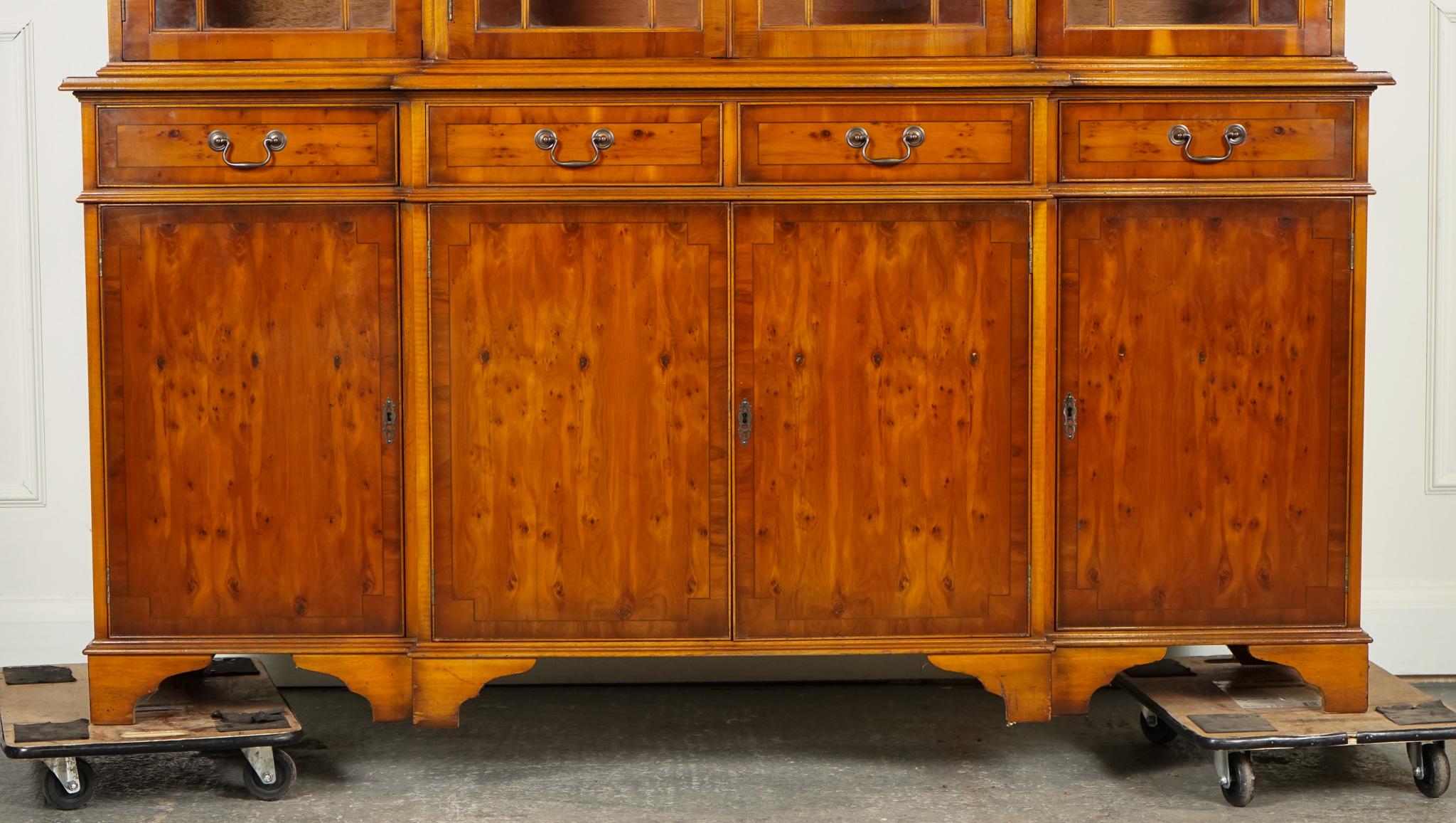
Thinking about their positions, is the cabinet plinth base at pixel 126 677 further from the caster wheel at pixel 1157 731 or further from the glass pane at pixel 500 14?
the caster wheel at pixel 1157 731

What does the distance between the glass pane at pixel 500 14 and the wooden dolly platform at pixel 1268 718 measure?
1.95 m

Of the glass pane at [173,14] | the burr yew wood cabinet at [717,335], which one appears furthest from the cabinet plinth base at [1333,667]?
the glass pane at [173,14]

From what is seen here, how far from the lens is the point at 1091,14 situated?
290 centimetres

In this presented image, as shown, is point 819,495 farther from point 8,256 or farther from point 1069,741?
point 8,256

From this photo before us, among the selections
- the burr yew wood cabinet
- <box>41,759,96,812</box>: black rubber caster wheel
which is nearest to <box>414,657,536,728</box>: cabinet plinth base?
the burr yew wood cabinet

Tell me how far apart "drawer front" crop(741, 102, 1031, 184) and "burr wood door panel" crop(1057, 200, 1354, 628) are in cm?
21

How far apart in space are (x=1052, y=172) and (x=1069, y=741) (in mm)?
1343

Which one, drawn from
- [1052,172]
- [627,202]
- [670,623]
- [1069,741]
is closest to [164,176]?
[627,202]

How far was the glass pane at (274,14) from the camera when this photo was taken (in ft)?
9.43

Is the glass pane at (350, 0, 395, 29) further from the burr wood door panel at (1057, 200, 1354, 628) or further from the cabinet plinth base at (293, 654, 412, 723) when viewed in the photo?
the burr wood door panel at (1057, 200, 1354, 628)

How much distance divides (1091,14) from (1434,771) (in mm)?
1728

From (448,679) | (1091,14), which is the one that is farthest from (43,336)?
(1091,14)

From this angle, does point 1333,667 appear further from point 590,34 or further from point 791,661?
point 590,34

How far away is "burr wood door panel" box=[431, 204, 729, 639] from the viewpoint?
9.30 feet
